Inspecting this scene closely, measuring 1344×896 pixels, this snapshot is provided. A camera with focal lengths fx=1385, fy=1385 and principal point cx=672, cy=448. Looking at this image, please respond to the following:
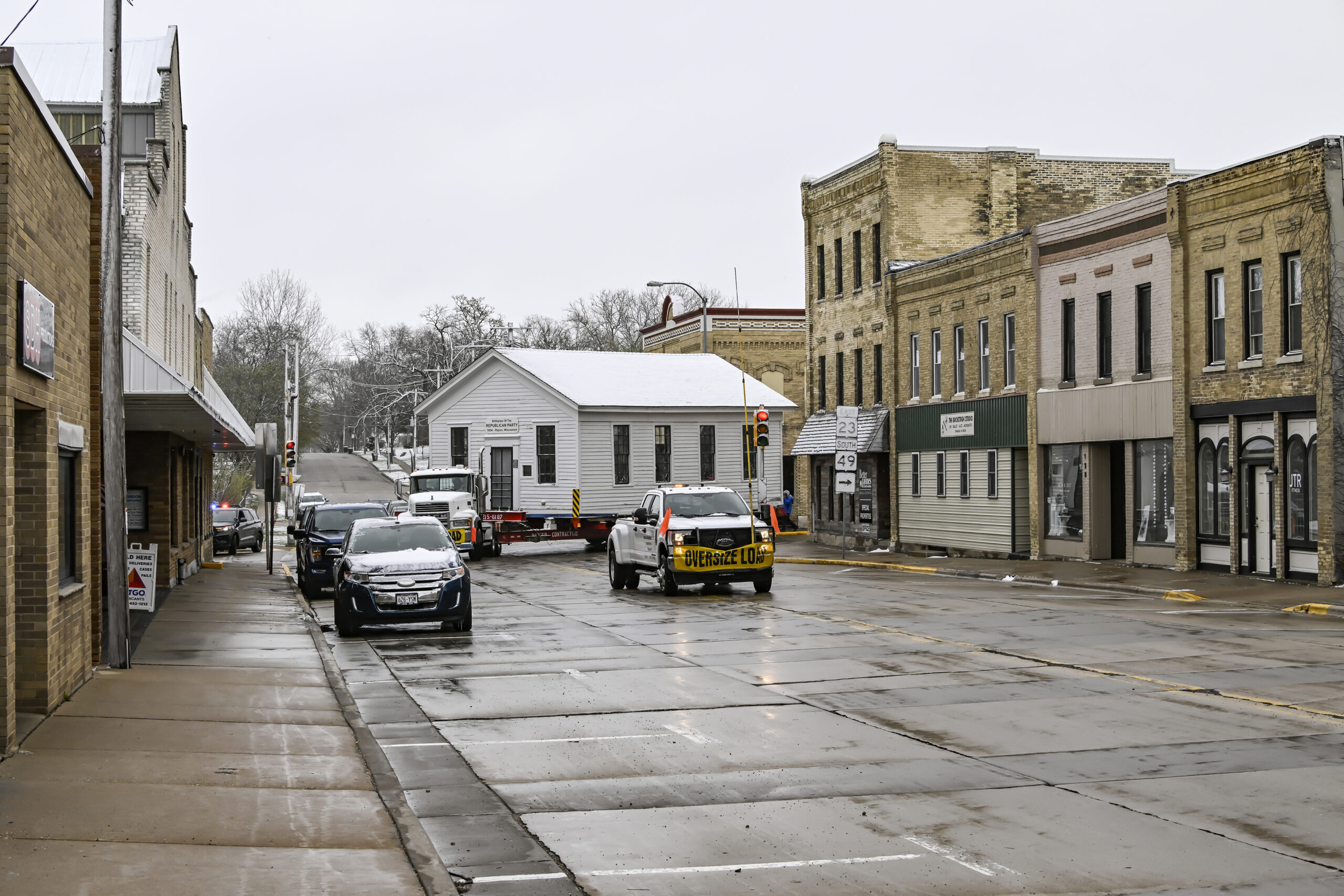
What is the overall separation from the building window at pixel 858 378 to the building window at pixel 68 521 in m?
33.4

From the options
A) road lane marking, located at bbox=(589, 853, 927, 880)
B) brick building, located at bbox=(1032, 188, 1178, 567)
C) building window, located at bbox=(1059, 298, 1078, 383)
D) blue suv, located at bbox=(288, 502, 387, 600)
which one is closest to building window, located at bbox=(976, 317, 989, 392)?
brick building, located at bbox=(1032, 188, 1178, 567)

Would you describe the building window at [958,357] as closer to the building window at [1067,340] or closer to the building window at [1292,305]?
the building window at [1067,340]

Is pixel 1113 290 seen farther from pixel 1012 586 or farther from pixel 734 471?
pixel 734 471

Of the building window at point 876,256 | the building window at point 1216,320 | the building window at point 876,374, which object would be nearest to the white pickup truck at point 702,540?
the building window at point 1216,320

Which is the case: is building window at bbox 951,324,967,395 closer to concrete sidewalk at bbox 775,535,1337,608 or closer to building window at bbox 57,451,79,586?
concrete sidewalk at bbox 775,535,1337,608

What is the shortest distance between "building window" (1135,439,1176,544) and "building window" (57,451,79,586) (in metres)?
22.3

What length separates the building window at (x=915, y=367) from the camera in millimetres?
40969

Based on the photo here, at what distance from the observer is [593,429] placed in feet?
155

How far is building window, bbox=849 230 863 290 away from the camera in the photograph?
4412cm

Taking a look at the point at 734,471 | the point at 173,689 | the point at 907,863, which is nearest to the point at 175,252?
the point at 734,471

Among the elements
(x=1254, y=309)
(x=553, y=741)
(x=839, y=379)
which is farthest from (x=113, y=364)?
(x=839, y=379)

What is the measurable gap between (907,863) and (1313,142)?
2139cm

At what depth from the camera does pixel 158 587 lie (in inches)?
1040

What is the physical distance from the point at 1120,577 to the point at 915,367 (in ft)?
47.2
